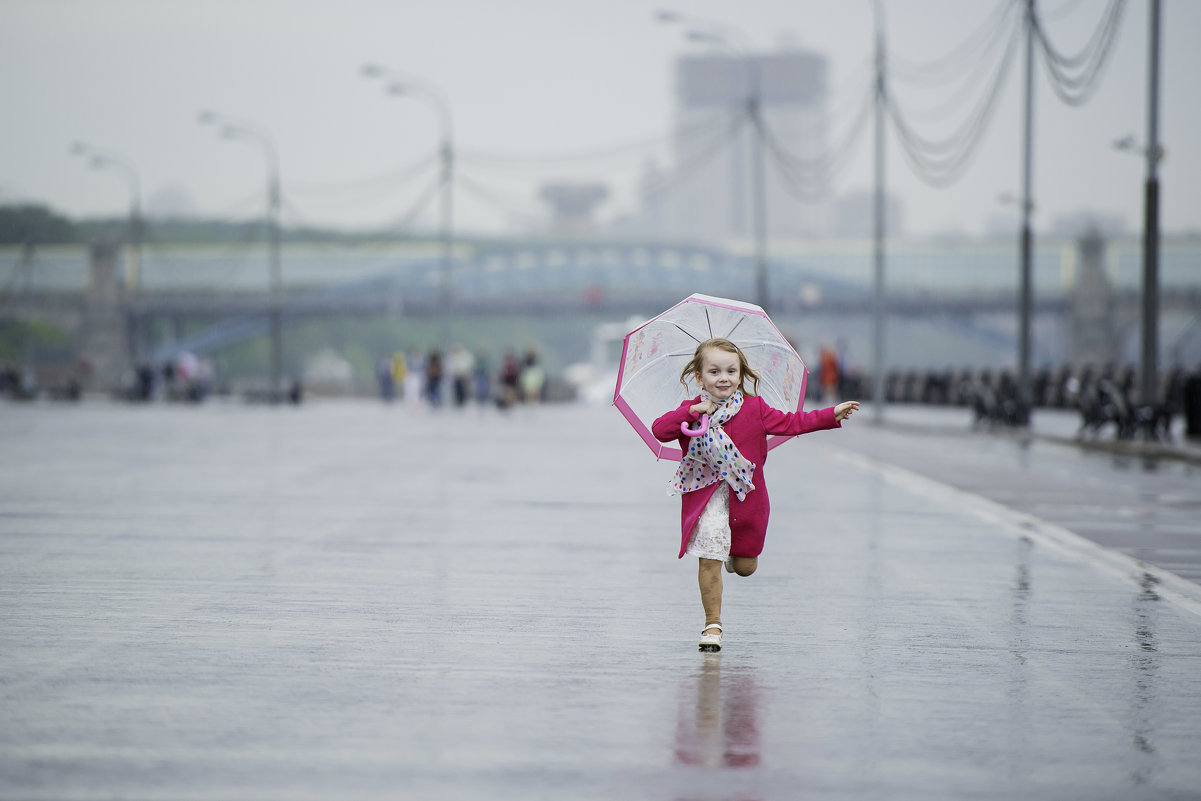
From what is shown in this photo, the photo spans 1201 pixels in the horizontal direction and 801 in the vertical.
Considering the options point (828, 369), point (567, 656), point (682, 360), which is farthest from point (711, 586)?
point (828, 369)

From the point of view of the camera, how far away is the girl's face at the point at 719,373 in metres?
6.97

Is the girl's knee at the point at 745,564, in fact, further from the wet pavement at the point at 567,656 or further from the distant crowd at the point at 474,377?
the distant crowd at the point at 474,377

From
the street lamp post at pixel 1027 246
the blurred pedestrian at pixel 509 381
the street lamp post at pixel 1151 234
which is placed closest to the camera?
the street lamp post at pixel 1151 234

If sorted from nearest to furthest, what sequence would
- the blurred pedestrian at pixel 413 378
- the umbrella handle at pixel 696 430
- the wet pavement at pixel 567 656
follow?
the wet pavement at pixel 567 656
the umbrella handle at pixel 696 430
the blurred pedestrian at pixel 413 378

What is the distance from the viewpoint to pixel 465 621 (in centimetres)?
796

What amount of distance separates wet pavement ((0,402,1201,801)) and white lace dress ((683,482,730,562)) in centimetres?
43

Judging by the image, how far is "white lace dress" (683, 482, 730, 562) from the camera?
7031 millimetres

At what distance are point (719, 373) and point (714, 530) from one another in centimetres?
64

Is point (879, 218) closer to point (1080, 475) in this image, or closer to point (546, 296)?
point (1080, 475)

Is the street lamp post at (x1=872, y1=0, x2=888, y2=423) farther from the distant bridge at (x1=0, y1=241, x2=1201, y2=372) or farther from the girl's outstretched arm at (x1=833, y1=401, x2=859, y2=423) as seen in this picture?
the distant bridge at (x1=0, y1=241, x2=1201, y2=372)

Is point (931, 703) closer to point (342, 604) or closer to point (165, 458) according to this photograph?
point (342, 604)

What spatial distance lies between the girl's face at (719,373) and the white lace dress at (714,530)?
15.3 inches

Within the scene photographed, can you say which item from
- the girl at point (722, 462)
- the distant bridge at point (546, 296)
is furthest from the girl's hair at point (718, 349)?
the distant bridge at point (546, 296)

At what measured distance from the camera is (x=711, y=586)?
7121 millimetres
